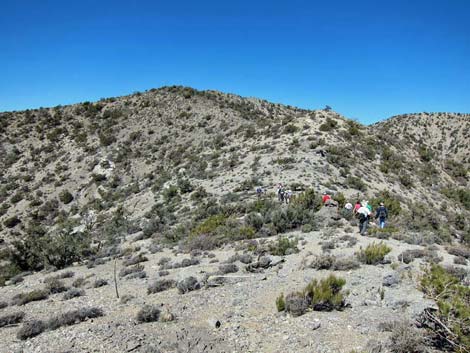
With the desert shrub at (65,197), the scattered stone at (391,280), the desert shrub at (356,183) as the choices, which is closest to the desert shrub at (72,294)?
the scattered stone at (391,280)

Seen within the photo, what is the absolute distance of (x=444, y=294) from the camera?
6.98 m

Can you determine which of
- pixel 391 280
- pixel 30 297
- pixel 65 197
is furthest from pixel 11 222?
pixel 391 280

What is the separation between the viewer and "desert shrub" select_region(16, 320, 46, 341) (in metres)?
8.81

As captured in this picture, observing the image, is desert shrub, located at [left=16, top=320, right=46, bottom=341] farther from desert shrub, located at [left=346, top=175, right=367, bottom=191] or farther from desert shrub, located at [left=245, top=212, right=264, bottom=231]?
desert shrub, located at [left=346, top=175, right=367, bottom=191]

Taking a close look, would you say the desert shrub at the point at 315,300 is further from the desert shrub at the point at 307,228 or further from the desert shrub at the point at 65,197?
the desert shrub at the point at 65,197

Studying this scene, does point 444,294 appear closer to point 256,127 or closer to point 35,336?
point 35,336

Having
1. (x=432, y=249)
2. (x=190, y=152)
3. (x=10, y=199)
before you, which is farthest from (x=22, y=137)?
(x=432, y=249)

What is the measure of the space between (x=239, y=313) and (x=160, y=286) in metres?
3.54

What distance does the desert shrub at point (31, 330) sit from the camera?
8812 mm

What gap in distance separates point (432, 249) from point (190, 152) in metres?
32.4

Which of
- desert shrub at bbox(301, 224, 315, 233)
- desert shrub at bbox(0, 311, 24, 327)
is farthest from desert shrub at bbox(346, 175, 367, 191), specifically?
desert shrub at bbox(0, 311, 24, 327)

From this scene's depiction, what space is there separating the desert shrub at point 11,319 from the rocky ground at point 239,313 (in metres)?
0.20

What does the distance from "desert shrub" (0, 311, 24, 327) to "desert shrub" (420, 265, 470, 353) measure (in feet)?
33.7

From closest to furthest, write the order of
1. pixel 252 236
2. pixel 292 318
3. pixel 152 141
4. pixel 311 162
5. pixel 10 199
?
pixel 292 318 < pixel 252 236 < pixel 311 162 < pixel 10 199 < pixel 152 141
